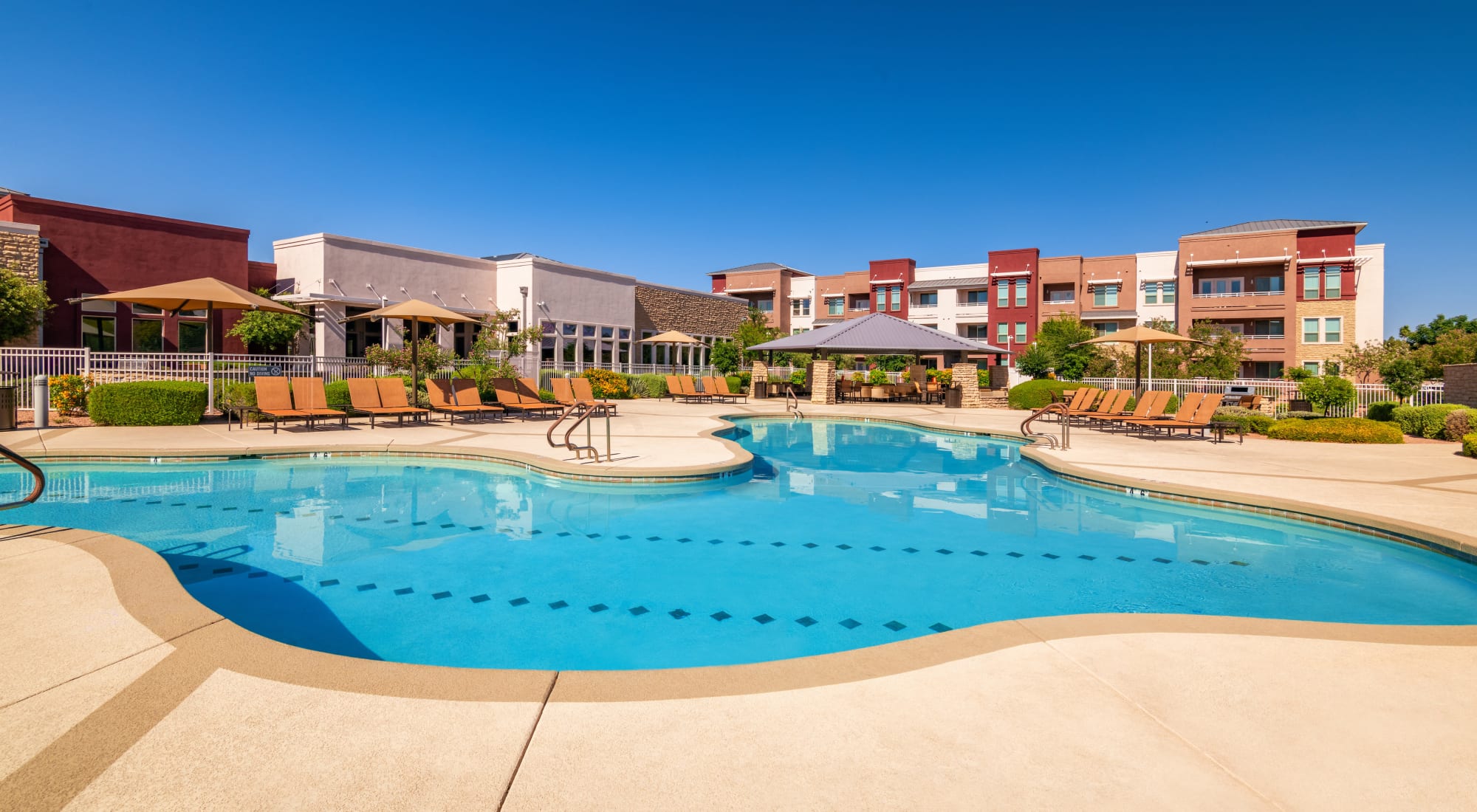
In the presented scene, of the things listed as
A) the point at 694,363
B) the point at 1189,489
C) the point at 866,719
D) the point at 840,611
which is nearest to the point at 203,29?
the point at 840,611

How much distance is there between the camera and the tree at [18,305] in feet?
49.2

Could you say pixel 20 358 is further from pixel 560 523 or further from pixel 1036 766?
pixel 1036 766

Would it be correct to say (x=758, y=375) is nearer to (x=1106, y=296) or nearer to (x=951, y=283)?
(x=951, y=283)

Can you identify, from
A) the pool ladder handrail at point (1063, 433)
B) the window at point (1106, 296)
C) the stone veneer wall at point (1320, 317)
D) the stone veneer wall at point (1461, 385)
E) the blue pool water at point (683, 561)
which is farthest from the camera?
the window at point (1106, 296)

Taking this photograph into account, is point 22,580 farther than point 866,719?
Yes

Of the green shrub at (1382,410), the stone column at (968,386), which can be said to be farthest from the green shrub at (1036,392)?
the green shrub at (1382,410)

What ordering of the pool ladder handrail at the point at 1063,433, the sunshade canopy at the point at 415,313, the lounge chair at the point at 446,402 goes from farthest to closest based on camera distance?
the sunshade canopy at the point at 415,313
the lounge chair at the point at 446,402
the pool ladder handrail at the point at 1063,433

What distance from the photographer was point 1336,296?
120ft

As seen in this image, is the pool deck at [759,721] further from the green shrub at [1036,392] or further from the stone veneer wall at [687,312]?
the stone veneer wall at [687,312]

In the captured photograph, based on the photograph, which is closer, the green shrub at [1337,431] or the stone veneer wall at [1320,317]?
the green shrub at [1337,431]

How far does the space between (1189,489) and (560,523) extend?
6.89m

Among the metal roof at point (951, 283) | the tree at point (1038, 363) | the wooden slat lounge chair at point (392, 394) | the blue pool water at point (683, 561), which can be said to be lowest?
the blue pool water at point (683, 561)

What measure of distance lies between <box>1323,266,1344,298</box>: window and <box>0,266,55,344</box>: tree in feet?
167

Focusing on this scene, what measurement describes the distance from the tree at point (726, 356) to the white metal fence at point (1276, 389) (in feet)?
44.5
